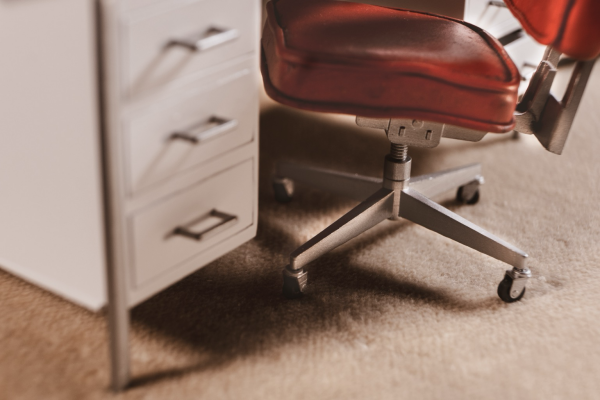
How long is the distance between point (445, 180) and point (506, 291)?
307 millimetres

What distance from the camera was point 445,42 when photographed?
101cm

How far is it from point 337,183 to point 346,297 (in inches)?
11.7

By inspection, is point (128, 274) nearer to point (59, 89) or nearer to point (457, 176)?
point (59, 89)

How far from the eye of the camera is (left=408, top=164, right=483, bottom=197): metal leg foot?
131 cm

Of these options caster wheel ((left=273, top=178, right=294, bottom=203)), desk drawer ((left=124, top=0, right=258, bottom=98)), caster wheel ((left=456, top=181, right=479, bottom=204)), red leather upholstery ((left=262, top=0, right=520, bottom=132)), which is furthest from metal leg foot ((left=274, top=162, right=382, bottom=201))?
desk drawer ((left=124, top=0, right=258, bottom=98))

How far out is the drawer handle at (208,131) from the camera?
2.79 ft

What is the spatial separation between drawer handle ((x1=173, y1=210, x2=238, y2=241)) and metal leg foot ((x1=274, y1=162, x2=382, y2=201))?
0.42 meters

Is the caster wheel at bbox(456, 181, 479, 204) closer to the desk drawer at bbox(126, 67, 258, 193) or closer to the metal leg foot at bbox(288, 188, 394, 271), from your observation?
the metal leg foot at bbox(288, 188, 394, 271)

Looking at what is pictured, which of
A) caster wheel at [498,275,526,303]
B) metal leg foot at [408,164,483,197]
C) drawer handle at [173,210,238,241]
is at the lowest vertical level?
caster wheel at [498,275,526,303]

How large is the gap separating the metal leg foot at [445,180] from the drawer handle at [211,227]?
0.43m

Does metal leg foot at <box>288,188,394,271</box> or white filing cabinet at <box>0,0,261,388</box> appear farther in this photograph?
metal leg foot at <box>288,188,394,271</box>

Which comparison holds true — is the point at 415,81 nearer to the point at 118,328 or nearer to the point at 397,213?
the point at 397,213

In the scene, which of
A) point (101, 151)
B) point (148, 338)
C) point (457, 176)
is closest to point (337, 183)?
point (457, 176)

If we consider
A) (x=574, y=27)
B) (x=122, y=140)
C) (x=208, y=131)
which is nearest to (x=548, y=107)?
(x=574, y=27)
